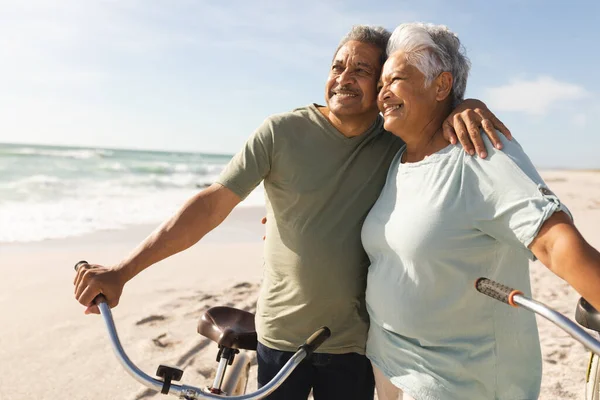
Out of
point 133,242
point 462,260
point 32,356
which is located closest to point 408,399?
point 462,260

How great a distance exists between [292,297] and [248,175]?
54cm

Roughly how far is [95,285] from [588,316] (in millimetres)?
1786

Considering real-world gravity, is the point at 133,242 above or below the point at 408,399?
below

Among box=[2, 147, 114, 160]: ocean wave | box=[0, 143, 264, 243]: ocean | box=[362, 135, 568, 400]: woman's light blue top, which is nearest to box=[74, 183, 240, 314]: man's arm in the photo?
box=[362, 135, 568, 400]: woman's light blue top

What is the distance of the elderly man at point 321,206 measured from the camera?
2.18 m

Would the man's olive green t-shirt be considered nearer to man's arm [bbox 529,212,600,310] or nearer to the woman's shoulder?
the woman's shoulder

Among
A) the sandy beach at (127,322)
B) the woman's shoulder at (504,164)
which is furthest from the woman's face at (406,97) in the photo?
the sandy beach at (127,322)

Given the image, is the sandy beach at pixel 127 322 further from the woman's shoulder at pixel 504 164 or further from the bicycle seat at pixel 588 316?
the woman's shoulder at pixel 504 164

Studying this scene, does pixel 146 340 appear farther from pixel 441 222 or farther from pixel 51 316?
pixel 441 222

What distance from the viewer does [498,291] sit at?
1.45m

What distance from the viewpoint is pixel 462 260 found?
5.57 ft

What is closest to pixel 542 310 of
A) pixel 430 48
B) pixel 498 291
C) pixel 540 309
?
pixel 540 309

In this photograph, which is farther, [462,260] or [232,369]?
[232,369]

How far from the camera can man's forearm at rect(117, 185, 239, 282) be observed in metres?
1.92
